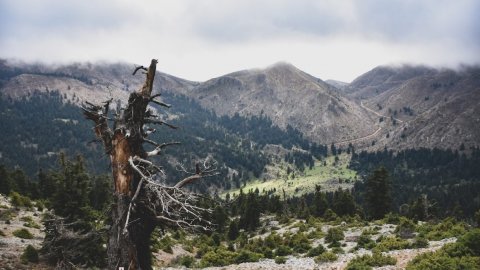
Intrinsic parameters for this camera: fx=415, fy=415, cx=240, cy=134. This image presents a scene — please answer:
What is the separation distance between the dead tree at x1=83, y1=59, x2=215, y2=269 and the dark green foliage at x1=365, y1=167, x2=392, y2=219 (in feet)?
254

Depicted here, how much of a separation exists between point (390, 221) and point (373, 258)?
3768cm

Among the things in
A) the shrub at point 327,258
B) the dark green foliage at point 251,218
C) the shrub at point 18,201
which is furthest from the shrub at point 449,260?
the dark green foliage at point 251,218

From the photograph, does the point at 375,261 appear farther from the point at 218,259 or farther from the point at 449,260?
the point at 218,259

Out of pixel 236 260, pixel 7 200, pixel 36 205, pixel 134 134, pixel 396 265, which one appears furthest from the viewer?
pixel 36 205

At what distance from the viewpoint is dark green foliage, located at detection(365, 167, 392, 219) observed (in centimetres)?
8531

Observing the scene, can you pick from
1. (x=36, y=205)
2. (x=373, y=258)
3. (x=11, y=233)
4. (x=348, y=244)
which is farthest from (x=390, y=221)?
(x=36, y=205)

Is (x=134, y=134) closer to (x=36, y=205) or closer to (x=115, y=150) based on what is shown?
(x=115, y=150)

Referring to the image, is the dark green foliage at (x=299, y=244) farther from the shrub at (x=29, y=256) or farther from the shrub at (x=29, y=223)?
the shrub at (x=29, y=223)

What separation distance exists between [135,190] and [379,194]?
263 ft

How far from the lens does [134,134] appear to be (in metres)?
13.4

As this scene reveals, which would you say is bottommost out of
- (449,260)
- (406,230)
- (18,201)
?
(18,201)

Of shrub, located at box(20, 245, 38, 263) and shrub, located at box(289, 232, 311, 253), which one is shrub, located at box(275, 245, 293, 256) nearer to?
shrub, located at box(289, 232, 311, 253)

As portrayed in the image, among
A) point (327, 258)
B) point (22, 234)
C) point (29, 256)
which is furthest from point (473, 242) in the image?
point (22, 234)

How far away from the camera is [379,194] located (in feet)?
282
